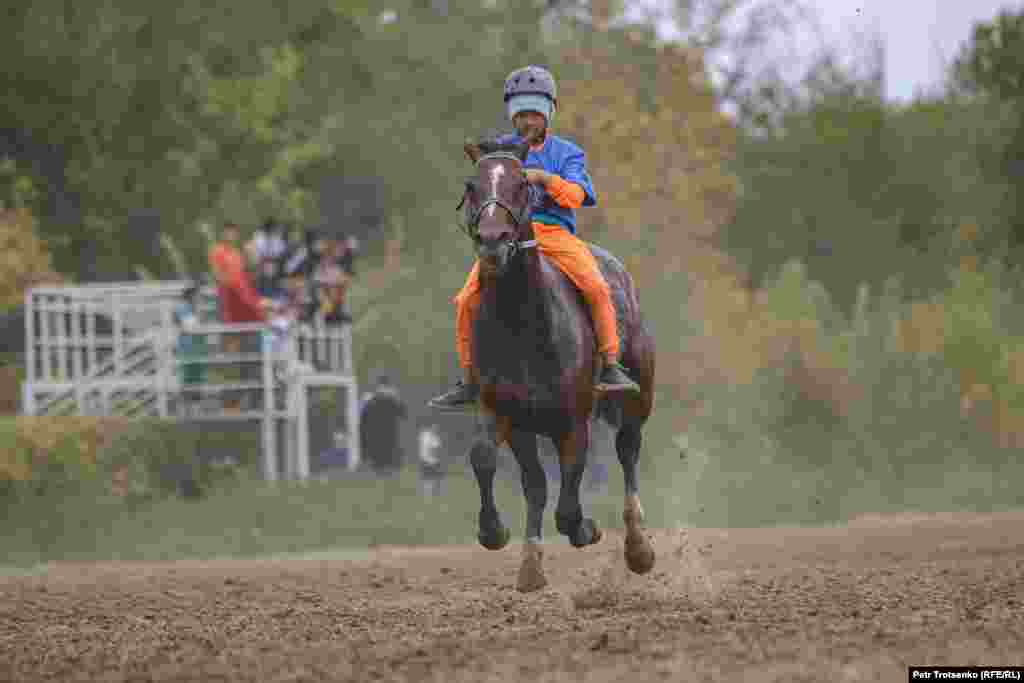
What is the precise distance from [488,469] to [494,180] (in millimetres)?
1859

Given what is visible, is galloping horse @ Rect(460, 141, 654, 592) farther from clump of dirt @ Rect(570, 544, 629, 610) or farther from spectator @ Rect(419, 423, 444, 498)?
spectator @ Rect(419, 423, 444, 498)

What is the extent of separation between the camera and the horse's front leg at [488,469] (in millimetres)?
12312

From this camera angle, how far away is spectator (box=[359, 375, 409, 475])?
26141mm

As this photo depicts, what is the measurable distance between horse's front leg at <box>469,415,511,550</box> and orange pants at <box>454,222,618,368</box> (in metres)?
0.48

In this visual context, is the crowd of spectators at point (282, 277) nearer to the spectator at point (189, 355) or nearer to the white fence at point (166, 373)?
the white fence at point (166, 373)

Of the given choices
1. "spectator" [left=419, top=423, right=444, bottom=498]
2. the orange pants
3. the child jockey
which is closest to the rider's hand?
the child jockey

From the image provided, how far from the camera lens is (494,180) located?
11.6m

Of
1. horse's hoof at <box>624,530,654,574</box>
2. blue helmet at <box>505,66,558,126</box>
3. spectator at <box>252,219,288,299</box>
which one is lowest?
horse's hoof at <box>624,530,654,574</box>

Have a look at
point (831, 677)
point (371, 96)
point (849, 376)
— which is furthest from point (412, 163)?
point (831, 677)

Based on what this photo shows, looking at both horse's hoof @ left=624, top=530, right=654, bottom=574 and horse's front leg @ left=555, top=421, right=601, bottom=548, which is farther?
horse's hoof @ left=624, top=530, right=654, bottom=574

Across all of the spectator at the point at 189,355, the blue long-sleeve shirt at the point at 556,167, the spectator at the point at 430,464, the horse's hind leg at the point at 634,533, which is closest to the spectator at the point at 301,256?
the spectator at the point at 189,355

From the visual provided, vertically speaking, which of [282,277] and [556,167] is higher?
[282,277]

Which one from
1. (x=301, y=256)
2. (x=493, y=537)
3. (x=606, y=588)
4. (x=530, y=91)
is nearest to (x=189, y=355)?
(x=301, y=256)

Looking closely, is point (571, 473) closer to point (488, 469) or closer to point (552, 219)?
point (488, 469)
